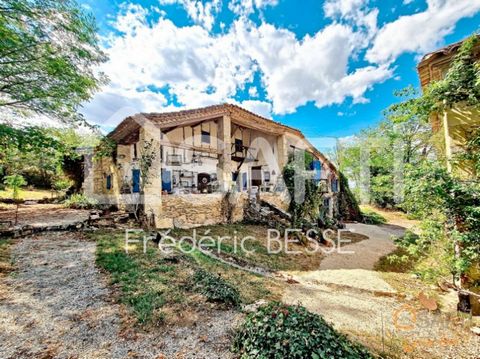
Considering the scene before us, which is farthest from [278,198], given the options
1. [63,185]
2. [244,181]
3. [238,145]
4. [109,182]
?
[63,185]

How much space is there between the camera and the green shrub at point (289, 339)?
212 centimetres

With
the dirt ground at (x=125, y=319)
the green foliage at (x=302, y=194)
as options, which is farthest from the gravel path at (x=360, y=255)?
the green foliage at (x=302, y=194)

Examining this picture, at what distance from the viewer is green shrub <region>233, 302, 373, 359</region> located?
6.94 feet

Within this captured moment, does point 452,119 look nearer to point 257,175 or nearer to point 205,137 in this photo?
point 205,137

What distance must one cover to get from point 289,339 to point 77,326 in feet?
8.84

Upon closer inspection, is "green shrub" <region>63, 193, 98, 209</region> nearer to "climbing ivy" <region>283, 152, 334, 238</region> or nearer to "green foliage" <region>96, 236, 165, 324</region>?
"green foliage" <region>96, 236, 165, 324</region>

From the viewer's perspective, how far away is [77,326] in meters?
2.71

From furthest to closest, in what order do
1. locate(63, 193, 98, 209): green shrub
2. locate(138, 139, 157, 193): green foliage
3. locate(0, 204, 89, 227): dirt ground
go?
locate(63, 193, 98, 209): green shrub
locate(138, 139, 157, 193): green foliage
locate(0, 204, 89, 227): dirt ground

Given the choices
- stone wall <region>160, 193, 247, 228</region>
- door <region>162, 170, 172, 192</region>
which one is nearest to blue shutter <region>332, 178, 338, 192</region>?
stone wall <region>160, 193, 247, 228</region>

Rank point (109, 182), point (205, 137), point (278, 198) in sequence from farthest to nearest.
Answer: point (109, 182) < point (278, 198) < point (205, 137)

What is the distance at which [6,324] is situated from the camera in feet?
8.70

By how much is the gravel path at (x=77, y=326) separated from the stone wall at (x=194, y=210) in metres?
4.12

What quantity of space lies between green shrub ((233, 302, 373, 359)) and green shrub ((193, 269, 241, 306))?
86 cm

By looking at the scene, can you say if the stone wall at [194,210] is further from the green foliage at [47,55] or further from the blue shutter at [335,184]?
the blue shutter at [335,184]
